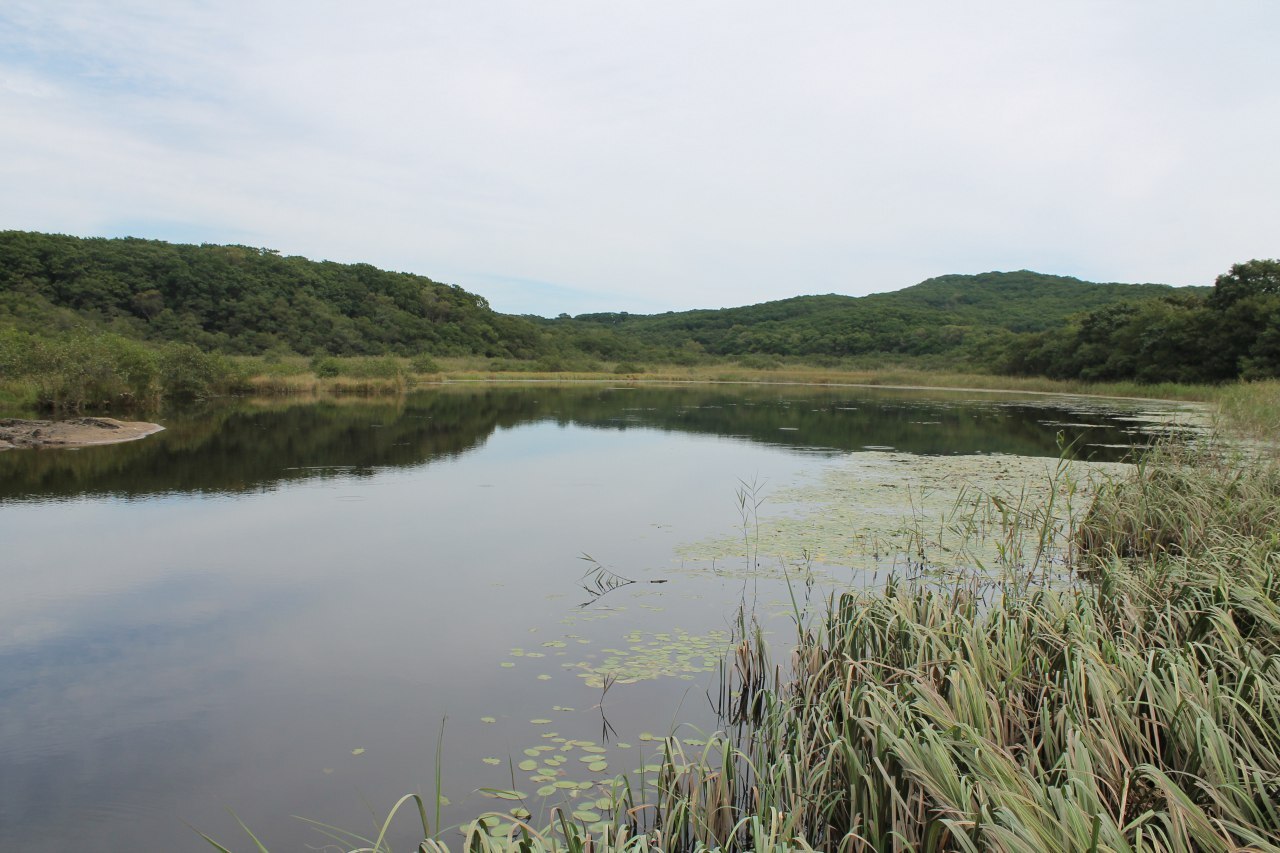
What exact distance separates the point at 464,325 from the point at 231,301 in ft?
64.5

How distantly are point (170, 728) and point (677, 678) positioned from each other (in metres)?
2.82

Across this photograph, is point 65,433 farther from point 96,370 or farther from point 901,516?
point 901,516

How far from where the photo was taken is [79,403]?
20656 mm

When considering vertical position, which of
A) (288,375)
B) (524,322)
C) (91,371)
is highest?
(524,322)

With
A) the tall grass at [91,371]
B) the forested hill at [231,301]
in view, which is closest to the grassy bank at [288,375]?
the tall grass at [91,371]

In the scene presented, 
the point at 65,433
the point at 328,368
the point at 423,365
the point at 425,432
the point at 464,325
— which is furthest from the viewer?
the point at 464,325

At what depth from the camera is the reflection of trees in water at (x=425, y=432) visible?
1262cm

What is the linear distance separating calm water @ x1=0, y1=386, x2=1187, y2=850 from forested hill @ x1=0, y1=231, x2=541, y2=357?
111 ft

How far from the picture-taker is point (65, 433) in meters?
16.5

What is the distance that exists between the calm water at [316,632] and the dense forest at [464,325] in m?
13.7

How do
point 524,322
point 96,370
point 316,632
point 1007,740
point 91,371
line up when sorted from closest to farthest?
point 1007,740 → point 316,632 → point 91,371 → point 96,370 → point 524,322

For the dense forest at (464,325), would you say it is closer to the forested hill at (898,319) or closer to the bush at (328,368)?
the forested hill at (898,319)

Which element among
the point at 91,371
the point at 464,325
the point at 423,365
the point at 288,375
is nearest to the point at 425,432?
the point at 91,371

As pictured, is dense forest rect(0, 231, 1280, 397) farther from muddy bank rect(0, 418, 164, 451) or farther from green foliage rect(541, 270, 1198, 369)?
muddy bank rect(0, 418, 164, 451)
